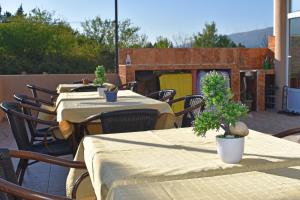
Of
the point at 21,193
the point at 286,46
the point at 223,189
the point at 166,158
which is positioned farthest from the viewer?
the point at 286,46

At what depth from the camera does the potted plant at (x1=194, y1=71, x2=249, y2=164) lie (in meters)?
1.79

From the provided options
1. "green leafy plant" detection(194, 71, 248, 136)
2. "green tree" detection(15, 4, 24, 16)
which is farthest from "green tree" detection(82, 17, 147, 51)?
"green leafy plant" detection(194, 71, 248, 136)

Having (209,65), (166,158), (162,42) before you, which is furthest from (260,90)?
(166,158)

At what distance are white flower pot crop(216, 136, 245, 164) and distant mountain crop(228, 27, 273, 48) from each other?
27.0 ft

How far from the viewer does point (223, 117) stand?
5.91ft

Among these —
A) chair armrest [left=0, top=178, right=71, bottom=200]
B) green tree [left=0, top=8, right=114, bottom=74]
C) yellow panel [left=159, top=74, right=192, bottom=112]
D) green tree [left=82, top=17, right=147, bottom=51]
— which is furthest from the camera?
green tree [left=82, top=17, right=147, bottom=51]

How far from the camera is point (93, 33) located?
15812 mm

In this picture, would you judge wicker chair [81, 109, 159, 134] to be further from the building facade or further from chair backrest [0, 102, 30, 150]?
the building facade

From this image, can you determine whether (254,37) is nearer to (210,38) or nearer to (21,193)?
(210,38)

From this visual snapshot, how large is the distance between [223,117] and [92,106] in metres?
2.36

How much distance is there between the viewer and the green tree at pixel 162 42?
41.7 feet

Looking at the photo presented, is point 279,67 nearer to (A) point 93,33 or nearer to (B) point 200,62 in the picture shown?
(B) point 200,62

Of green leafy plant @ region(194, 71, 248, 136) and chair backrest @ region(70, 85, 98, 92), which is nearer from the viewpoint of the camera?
green leafy plant @ region(194, 71, 248, 136)

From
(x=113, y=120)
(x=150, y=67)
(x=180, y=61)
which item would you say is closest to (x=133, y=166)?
(x=113, y=120)
